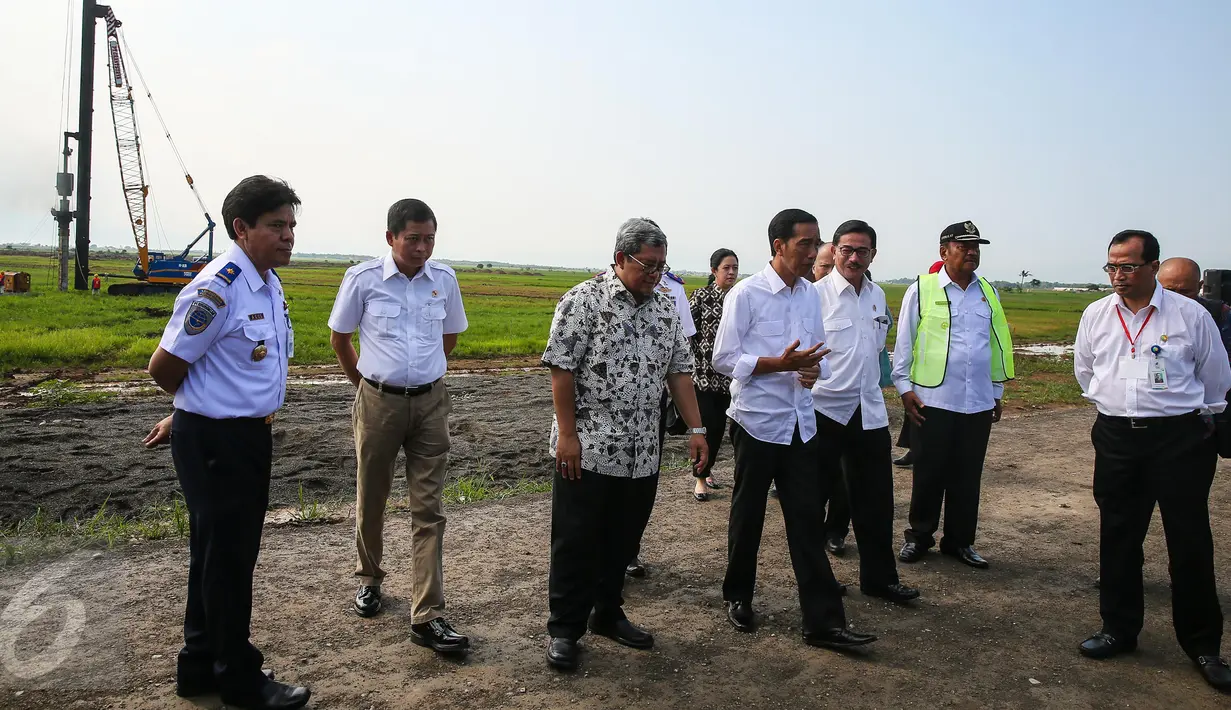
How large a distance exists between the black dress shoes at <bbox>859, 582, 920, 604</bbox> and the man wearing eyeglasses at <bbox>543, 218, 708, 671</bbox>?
140 centimetres

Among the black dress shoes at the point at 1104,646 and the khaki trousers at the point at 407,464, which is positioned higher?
the khaki trousers at the point at 407,464

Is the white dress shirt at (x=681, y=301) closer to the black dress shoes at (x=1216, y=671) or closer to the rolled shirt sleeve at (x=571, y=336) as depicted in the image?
the rolled shirt sleeve at (x=571, y=336)

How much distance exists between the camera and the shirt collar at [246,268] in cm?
308

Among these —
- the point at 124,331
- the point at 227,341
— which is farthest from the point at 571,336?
the point at 124,331

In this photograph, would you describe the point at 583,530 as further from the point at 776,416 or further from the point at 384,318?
the point at 384,318

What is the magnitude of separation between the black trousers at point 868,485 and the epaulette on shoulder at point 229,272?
2.90m

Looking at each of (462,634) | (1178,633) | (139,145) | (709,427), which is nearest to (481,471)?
(709,427)

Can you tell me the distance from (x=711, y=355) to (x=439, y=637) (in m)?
2.67

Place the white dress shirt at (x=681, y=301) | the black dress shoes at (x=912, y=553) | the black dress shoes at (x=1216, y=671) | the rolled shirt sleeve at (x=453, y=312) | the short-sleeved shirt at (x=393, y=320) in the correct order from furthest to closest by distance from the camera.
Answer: the white dress shirt at (x=681, y=301)
the black dress shoes at (x=912, y=553)
the rolled shirt sleeve at (x=453, y=312)
the short-sleeved shirt at (x=393, y=320)
the black dress shoes at (x=1216, y=671)

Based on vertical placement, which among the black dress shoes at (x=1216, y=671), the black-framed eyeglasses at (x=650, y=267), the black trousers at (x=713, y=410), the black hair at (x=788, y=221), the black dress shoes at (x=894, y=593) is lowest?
the black dress shoes at (x=894, y=593)

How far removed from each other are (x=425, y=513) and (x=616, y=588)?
950 millimetres

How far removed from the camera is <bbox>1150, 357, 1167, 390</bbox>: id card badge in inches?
144

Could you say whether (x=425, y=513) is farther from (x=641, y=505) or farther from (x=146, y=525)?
(x=146, y=525)

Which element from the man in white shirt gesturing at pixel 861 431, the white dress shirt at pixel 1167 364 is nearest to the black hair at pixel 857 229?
the man in white shirt gesturing at pixel 861 431
